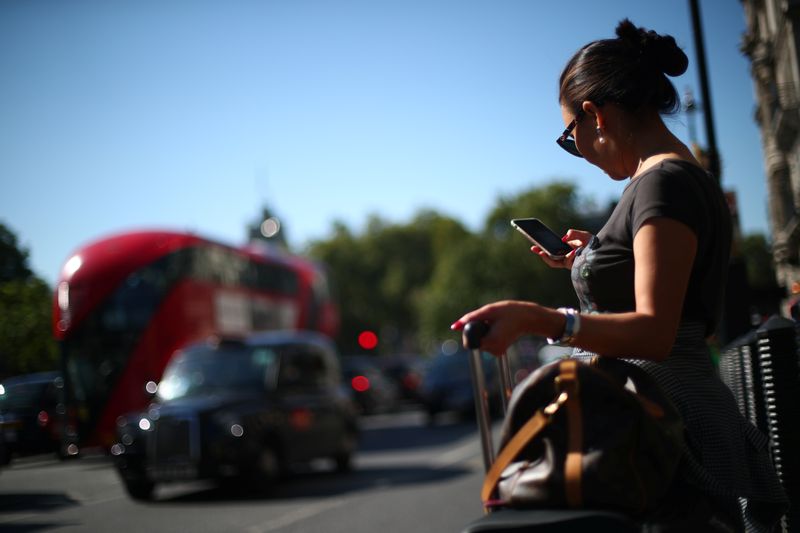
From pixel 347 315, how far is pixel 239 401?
74831 mm

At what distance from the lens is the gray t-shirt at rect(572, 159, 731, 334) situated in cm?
224

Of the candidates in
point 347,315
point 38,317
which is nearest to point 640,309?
point 38,317

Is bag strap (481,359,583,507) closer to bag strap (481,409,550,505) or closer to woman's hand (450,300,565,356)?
bag strap (481,409,550,505)

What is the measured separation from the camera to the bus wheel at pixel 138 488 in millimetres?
10930

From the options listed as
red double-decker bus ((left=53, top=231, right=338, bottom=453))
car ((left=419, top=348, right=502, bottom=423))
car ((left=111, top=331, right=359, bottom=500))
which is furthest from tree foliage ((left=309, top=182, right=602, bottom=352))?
car ((left=111, top=331, right=359, bottom=500))

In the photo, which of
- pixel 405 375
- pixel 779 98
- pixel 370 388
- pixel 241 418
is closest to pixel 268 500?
pixel 241 418

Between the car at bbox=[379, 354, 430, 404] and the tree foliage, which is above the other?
the tree foliage

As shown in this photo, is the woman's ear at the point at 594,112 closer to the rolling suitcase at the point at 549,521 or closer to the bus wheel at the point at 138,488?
the rolling suitcase at the point at 549,521

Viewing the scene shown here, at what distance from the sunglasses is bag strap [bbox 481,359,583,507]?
2.69ft

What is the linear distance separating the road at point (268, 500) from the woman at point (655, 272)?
128 inches

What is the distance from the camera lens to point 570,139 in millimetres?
2684

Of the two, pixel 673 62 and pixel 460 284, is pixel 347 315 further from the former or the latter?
pixel 673 62

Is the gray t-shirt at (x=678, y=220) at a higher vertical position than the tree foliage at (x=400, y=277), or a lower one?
lower

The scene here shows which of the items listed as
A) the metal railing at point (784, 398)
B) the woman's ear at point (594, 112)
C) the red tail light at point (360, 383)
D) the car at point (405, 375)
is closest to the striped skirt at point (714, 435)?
the woman's ear at point (594, 112)
